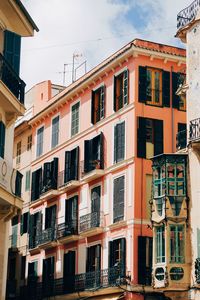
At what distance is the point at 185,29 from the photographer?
33875 mm

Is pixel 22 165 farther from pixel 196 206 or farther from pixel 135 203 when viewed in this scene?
pixel 196 206

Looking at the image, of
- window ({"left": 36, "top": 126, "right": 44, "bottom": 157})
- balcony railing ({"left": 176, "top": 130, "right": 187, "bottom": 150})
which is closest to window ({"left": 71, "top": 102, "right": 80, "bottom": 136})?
window ({"left": 36, "top": 126, "right": 44, "bottom": 157})

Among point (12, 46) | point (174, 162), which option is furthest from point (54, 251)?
point (12, 46)

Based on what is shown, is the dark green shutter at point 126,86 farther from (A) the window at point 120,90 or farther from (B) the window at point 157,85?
(B) the window at point 157,85

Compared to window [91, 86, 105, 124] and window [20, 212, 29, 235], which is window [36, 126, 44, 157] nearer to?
window [20, 212, 29, 235]

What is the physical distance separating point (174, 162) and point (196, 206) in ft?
7.89

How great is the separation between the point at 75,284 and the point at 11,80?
57.6ft

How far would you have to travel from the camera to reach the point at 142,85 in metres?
37.9

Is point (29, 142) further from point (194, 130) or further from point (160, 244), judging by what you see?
point (194, 130)

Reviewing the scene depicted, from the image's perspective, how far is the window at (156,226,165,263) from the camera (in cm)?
3194

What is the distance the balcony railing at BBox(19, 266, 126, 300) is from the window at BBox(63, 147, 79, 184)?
19.2ft

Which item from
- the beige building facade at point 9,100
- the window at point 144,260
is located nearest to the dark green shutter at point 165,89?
the window at point 144,260

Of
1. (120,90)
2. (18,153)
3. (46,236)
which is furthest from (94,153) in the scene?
(18,153)

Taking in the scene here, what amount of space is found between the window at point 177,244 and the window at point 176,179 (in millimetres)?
1568
